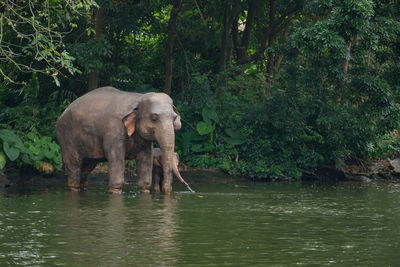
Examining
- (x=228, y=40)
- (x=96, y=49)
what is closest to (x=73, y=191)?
(x=96, y=49)

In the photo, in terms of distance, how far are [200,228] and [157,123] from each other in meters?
5.61

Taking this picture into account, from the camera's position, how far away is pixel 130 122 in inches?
688

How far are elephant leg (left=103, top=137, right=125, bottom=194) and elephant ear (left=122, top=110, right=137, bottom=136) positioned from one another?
320 mm

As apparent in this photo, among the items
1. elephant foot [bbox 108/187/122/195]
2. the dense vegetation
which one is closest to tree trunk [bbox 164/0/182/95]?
the dense vegetation

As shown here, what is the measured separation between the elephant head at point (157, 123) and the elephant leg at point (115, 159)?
0.41 metres

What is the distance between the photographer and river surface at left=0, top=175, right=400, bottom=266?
366 inches

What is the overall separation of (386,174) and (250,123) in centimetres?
454

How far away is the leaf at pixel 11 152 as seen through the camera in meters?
20.1

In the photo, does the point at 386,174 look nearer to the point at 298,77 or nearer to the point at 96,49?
the point at 298,77

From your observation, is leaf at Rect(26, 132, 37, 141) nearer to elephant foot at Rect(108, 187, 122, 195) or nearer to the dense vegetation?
the dense vegetation

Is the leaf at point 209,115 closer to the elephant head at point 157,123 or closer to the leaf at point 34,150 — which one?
the leaf at point 34,150

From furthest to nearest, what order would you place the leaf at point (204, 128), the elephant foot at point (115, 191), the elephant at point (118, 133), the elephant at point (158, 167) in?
the leaf at point (204, 128)
the elephant at point (158, 167)
the elephant foot at point (115, 191)
the elephant at point (118, 133)

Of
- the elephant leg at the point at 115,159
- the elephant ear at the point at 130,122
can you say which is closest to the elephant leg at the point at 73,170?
the elephant leg at the point at 115,159

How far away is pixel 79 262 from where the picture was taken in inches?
350
